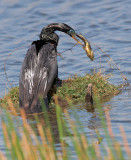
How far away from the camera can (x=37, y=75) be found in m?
7.67

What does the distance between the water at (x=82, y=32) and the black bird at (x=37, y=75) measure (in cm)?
71

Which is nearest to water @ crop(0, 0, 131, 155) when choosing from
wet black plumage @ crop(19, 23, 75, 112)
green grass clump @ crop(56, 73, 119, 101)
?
green grass clump @ crop(56, 73, 119, 101)

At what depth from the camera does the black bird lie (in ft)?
24.6

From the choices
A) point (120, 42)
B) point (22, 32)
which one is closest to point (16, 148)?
point (120, 42)

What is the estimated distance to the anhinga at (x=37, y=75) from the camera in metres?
7.50

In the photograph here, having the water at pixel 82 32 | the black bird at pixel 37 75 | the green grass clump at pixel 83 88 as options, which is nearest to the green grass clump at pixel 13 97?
the black bird at pixel 37 75

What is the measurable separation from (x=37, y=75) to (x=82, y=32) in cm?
721

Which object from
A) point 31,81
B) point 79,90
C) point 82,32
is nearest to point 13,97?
point 31,81

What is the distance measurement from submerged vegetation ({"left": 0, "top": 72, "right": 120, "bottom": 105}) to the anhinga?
15.2 inches

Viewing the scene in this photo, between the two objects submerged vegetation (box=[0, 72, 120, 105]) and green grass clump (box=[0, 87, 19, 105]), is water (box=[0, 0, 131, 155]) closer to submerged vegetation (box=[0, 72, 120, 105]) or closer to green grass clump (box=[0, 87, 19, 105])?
submerged vegetation (box=[0, 72, 120, 105])

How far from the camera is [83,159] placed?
386cm

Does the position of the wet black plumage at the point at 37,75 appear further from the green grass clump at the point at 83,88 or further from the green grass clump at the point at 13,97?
the green grass clump at the point at 13,97

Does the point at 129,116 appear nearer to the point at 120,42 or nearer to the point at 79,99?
the point at 79,99

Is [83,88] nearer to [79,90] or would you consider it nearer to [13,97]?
[79,90]
